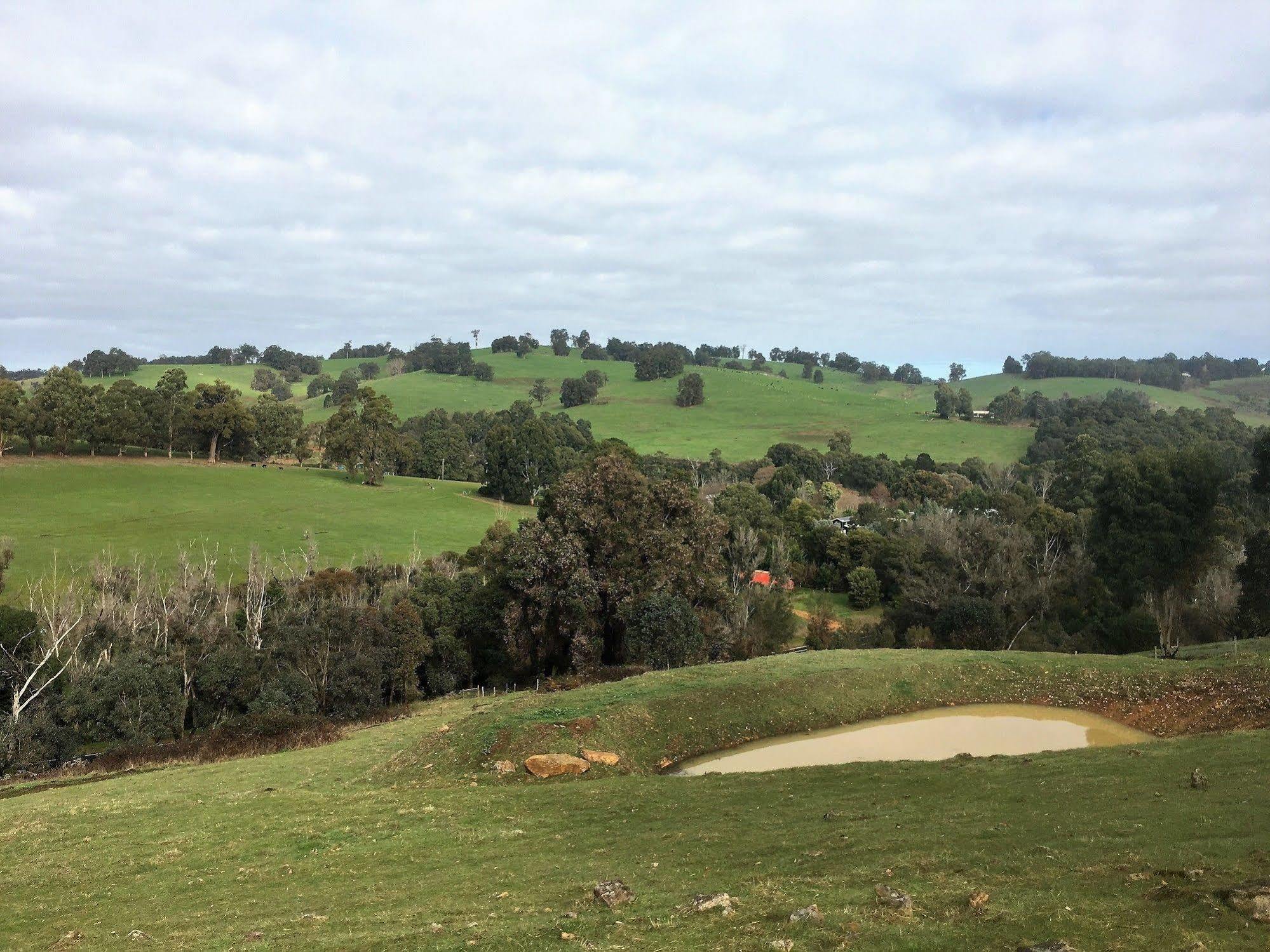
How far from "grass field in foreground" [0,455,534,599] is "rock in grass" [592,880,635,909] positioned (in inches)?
2242

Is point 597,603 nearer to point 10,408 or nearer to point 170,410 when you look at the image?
point 10,408

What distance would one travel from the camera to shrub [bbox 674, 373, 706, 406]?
18012 cm

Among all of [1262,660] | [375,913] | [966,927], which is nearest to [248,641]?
[375,913]

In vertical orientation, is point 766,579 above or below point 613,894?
below

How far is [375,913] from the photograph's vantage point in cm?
1182

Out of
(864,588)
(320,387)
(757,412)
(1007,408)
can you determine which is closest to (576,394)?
(757,412)

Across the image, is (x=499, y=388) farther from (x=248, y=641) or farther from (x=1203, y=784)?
(x=1203, y=784)

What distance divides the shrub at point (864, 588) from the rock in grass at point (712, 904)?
63.1 meters

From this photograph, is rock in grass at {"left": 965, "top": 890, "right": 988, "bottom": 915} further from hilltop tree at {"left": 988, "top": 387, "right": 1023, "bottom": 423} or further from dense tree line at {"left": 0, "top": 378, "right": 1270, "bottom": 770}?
hilltop tree at {"left": 988, "top": 387, "right": 1023, "bottom": 423}

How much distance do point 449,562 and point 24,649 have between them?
25994 millimetres

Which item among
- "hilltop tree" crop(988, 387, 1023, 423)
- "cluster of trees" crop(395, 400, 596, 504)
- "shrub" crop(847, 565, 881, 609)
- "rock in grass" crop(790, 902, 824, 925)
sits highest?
"hilltop tree" crop(988, 387, 1023, 423)

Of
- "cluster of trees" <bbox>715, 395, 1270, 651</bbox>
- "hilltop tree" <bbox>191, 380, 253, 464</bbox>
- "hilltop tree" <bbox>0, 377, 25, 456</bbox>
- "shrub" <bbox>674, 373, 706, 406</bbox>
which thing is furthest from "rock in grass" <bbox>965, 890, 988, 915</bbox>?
"shrub" <bbox>674, 373, 706, 406</bbox>

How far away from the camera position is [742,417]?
170 m

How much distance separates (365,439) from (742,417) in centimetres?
8877
